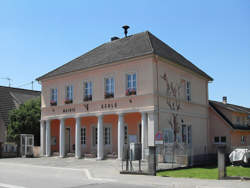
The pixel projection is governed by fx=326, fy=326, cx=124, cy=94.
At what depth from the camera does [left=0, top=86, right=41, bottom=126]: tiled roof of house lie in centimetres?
3978

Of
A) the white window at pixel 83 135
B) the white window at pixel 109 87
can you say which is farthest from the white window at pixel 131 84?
the white window at pixel 83 135

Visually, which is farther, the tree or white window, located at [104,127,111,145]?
the tree

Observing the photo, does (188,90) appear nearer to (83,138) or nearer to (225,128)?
(225,128)

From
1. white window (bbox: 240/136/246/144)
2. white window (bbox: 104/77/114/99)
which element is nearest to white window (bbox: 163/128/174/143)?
white window (bbox: 104/77/114/99)

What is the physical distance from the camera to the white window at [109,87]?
2408 cm

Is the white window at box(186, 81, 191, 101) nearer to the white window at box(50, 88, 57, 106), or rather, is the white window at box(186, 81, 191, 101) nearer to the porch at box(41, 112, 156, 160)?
the porch at box(41, 112, 156, 160)

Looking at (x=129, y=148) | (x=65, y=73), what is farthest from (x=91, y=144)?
(x=129, y=148)

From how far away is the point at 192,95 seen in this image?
26.7 metres

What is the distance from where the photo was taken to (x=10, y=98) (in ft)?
141

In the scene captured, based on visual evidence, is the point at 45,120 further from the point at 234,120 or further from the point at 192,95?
the point at 234,120

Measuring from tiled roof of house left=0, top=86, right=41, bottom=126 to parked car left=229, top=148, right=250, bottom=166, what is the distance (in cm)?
2686

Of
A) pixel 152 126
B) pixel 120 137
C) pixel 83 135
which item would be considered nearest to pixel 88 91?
pixel 83 135

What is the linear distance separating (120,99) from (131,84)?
4.38ft

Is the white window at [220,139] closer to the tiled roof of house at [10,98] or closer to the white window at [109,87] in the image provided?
the white window at [109,87]
